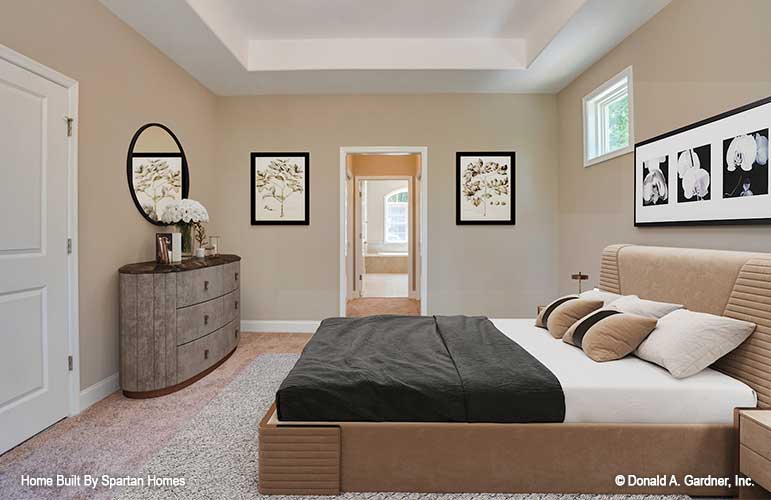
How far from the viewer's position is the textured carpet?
6.06 ft

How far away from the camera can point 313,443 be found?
1.81 m

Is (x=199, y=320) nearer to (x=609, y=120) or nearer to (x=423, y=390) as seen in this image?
(x=423, y=390)

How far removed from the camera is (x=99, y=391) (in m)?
2.96

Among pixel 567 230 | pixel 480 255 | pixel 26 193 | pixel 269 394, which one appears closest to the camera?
pixel 26 193

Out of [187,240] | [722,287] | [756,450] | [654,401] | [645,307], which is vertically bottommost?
[756,450]

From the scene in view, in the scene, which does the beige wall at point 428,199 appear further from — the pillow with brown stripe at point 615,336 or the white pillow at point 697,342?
the white pillow at point 697,342

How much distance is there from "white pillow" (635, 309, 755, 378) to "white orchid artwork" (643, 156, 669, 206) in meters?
1.17

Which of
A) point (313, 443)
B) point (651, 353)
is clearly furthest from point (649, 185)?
point (313, 443)

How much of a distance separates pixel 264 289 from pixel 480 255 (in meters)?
2.55

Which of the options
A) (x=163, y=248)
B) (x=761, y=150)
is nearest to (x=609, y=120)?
(x=761, y=150)

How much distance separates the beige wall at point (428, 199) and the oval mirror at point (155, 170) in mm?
969

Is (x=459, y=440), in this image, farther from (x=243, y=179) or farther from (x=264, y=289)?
(x=243, y=179)

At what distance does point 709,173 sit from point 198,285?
3594mm

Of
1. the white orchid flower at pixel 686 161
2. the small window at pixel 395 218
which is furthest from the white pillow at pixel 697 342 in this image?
the small window at pixel 395 218
